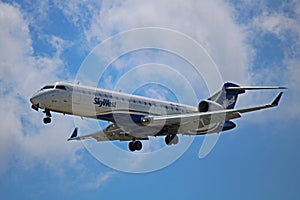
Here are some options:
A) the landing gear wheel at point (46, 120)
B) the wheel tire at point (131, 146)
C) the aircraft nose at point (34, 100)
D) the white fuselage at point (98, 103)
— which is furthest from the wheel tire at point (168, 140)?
the aircraft nose at point (34, 100)

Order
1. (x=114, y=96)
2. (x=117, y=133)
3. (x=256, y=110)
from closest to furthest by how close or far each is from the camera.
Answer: (x=256, y=110)
(x=114, y=96)
(x=117, y=133)

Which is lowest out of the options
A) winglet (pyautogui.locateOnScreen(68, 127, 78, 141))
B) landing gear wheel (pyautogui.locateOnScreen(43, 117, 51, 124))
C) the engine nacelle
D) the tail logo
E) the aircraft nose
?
landing gear wheel (pyautogui.locateOnScreen(43, 117, 51, 124))

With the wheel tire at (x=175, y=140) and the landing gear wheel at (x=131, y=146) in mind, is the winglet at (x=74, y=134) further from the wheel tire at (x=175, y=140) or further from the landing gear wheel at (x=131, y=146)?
the wheel tire at (x=175, y=140)

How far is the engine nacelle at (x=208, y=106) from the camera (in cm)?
6134

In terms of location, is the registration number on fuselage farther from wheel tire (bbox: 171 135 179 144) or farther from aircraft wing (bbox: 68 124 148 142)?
wheel tire (bbox: 171 135 179 144)

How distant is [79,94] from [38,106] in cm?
410

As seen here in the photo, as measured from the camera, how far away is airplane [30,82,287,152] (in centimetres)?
5428

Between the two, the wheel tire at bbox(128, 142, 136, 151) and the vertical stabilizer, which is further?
the vertical stabilizer

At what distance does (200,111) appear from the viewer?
6203cm

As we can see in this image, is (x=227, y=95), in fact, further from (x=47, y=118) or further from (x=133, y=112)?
(x=47, y=118)

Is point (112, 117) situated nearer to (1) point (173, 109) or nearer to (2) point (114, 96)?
(2) point (114, 96)

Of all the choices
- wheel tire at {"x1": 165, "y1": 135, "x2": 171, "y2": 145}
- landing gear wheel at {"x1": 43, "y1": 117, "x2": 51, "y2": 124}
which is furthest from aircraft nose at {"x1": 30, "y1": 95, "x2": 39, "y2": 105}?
wheel tire at {"x1": 165, "y1": 135, "x2": 171, "y2": 145}

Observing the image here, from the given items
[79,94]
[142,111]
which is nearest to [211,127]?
[142,111]

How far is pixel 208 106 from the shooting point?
6156cm
